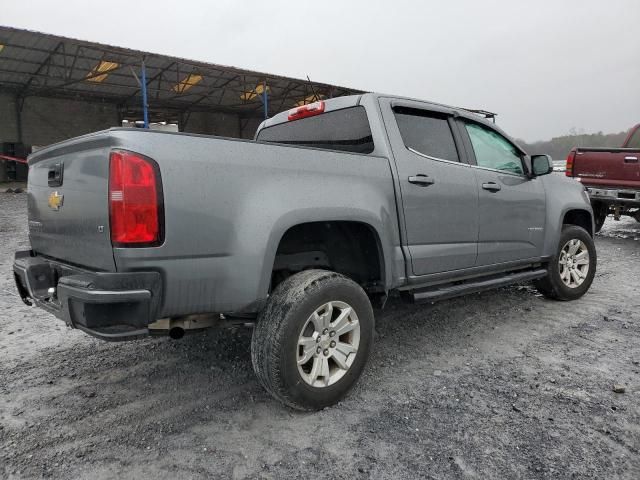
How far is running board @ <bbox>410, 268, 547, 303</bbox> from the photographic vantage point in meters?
3.14

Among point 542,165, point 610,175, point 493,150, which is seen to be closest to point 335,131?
point 493,150

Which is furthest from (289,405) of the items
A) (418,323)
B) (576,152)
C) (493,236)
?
(576,152)

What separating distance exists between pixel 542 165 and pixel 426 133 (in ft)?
4.51

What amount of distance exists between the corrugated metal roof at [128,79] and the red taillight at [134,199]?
1339cm

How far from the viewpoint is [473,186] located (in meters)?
3.42

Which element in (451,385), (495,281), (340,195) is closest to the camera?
(340,195)

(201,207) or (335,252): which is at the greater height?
(201,207)

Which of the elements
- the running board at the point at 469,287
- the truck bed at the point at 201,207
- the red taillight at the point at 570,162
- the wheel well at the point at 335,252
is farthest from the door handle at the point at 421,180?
the red taillight at the point at 570,162

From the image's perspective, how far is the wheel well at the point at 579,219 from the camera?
4.79m

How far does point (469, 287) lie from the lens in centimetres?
343

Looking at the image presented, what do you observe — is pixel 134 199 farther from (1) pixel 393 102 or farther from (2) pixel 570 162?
(2) pixel 570 162

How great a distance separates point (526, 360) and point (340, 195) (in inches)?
71.3

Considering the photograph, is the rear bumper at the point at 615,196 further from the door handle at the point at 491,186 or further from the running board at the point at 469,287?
the door handle at the point at 491,186

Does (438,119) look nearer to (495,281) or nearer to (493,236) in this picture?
(493,236)
